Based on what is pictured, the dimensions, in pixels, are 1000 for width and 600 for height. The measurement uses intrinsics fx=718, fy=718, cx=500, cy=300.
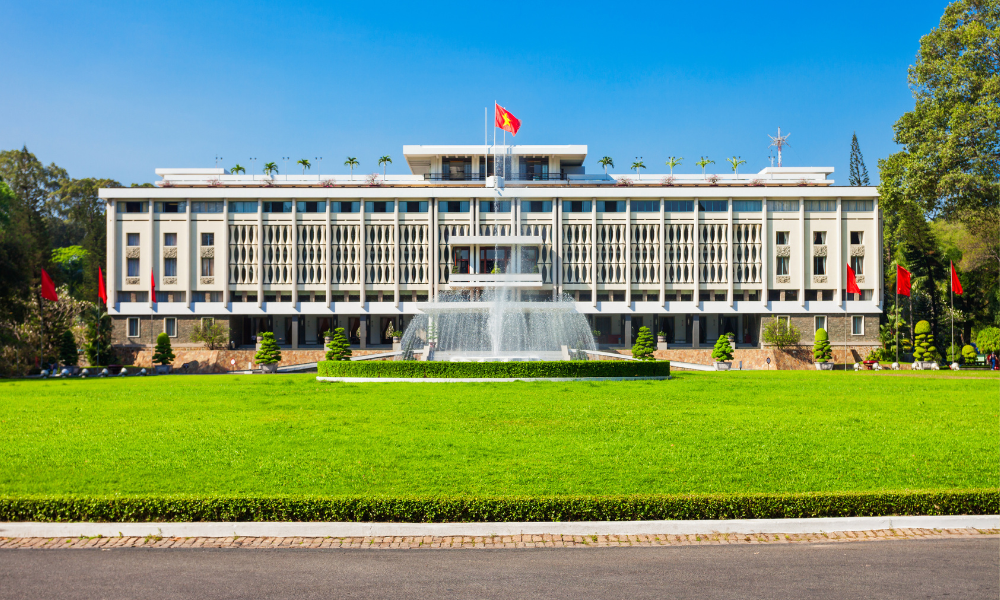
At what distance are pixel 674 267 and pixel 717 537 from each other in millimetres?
50758

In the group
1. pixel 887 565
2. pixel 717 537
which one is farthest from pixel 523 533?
pixel 887 565

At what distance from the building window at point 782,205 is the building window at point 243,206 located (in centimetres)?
4117

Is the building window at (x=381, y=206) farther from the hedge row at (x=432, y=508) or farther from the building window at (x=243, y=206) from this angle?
the hedge row at (x=432, y=508)

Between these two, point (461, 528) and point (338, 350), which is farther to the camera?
point (338, 350)

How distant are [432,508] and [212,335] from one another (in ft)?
161

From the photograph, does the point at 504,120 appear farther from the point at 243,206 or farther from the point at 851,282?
the point at 851,282

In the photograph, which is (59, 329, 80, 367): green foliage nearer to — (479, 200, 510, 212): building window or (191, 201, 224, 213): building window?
(191, 201, 224, 213): building window

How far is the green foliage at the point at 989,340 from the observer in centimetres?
4300

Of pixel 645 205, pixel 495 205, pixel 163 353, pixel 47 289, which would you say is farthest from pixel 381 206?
pixel 47 289

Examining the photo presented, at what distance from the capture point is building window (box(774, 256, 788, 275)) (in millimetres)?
57406

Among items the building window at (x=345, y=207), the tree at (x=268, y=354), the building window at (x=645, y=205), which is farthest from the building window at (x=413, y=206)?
the tree at (x=268, y=354)

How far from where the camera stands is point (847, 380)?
28953 mm

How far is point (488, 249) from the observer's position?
5844cm

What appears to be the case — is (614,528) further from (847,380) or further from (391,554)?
(847,380)
